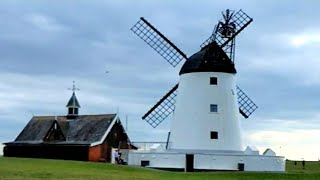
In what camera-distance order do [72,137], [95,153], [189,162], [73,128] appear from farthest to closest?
[73,128] < [72,137] < [95,153] < [189,162]

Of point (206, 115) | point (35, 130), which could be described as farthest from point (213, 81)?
point (35, 130)

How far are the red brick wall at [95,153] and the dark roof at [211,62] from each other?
12.0m

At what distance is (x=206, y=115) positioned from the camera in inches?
1981

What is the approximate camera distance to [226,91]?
2007 inches

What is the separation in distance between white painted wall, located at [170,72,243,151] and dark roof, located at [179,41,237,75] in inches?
15.6

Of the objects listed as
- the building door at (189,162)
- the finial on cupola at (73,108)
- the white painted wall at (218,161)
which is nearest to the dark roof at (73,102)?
the finial on cupola at (73,108)

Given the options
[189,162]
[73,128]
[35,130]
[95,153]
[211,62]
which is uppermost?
[211,62]

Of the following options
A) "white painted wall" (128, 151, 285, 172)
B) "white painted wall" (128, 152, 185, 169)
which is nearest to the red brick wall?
"white painted wall" (128, 152, 185, 169)

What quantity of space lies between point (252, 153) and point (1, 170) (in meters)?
21.8

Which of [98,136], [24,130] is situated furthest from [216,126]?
[24,130]

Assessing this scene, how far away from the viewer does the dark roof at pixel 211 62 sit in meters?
51.0

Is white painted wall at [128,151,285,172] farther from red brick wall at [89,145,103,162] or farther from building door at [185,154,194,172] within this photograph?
red brick wall at [89,145,103,162]

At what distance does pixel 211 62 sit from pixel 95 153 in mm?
14595

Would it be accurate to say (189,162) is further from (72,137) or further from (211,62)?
(72,137)
